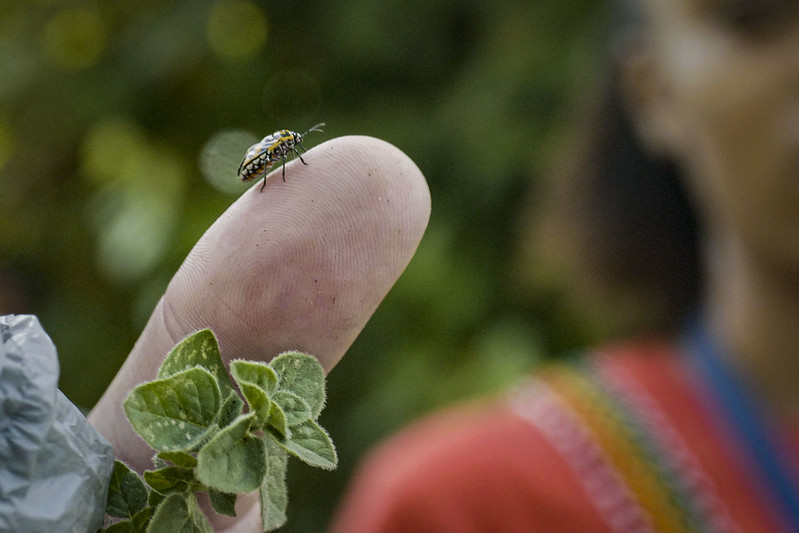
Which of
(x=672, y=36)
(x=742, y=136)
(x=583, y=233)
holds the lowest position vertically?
(x=583, y=233)

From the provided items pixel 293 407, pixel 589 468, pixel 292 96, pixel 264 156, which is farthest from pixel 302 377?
pixel 292 96

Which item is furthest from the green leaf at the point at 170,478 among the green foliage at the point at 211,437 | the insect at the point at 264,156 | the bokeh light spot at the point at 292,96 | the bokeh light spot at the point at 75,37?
the bokeh light spot at the point at 75,37

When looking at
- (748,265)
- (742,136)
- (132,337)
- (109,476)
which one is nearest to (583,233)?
(748,265)

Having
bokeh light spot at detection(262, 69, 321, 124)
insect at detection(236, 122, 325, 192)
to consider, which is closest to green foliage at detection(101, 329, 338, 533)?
insect at detection(236, 122, 325, 192)

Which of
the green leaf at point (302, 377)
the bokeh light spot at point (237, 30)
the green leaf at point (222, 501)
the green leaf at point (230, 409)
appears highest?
the bokeh light spot at point (237, 30)

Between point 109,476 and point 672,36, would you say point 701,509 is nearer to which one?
point 672,36

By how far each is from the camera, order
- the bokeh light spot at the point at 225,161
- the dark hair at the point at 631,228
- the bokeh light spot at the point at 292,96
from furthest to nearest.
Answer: the bokeh light spot at the point at 292,96 < the dark hair at the point at 631,228 < the bokeh light spot at the point at 225,161

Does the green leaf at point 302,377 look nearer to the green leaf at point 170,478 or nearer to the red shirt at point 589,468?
the green leaf at point 170,478
